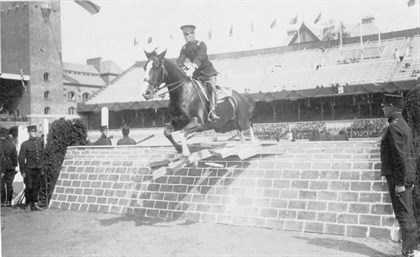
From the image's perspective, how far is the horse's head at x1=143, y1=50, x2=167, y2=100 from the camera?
604 cm

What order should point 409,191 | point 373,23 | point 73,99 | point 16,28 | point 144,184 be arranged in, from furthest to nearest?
point 73,99
point 373,23
point 16,28
point 144,184
point 409,191

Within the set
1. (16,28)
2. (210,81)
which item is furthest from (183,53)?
(16,28)

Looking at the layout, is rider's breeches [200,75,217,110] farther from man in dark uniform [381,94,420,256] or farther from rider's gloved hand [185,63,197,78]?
man in dark uniform [381,94,420,256]

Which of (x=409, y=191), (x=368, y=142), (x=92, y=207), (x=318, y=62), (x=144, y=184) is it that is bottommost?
(x=92, y=207)

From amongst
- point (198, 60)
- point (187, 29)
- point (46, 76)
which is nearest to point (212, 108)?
point (198, 60)

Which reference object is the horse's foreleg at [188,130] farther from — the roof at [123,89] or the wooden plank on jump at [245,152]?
the roof at [123,89]

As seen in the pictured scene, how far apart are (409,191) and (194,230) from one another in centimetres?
322

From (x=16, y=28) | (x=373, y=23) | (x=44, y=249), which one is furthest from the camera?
(x=373, y=23)

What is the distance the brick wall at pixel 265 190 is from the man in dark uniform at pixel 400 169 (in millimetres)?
483

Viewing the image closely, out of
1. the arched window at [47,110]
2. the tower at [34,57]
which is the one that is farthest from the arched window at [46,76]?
the arched window at [47,110]

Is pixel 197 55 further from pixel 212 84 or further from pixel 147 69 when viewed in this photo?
pixel 147 69

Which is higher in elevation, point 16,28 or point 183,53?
point 16,28

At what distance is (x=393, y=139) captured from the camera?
4.85 m

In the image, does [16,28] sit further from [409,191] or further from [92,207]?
[409,191]
